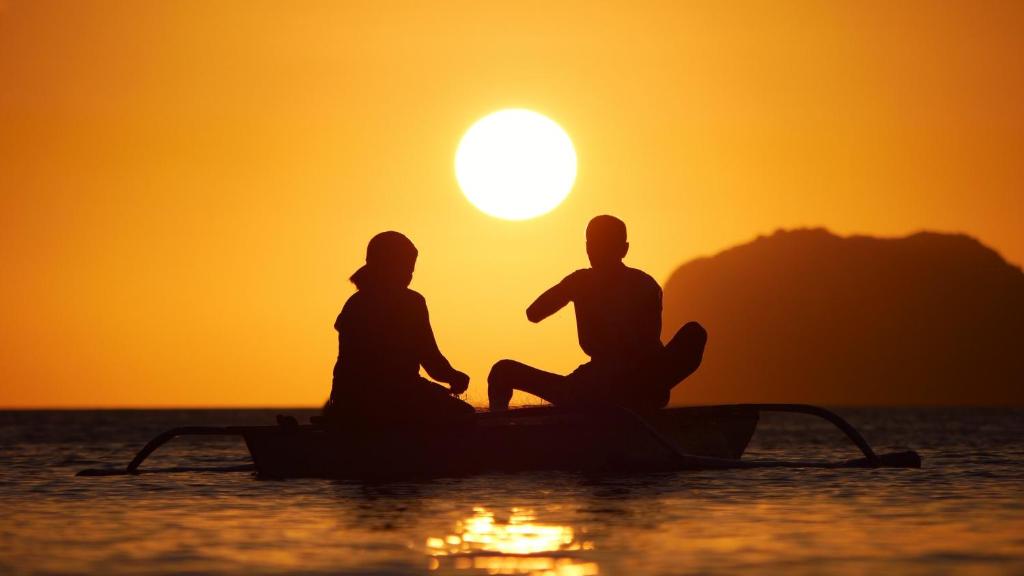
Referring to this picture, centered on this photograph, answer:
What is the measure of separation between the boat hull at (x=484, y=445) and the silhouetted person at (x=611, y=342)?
242 mm

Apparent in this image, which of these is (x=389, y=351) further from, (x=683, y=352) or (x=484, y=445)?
(x=683, y=352)

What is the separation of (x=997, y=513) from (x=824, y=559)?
11.9 feet

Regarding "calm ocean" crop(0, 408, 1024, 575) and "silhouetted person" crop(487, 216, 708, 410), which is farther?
"silhouetted person" crop(487, 216, 708, 410)

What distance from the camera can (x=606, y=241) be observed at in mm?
16031

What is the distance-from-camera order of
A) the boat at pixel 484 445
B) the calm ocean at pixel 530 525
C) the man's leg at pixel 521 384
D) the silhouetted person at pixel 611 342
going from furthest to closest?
the man's leg at pixel 521 384, the boat at pixel 484 445, the silhouetted person at pixel 611 342, the calm ocean at pixel 530 525

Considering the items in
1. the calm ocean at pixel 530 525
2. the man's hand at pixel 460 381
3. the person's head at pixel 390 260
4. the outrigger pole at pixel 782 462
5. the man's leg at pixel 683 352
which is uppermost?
the person's head at pixel 390 260

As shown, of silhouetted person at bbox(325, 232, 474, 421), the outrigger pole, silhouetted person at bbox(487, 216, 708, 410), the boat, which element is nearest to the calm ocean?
the outrigger pole

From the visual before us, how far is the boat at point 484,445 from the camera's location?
16.1 metres

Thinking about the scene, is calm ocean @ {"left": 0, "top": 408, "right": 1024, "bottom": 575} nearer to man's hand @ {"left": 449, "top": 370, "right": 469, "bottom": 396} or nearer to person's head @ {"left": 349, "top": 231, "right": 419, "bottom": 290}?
man's hand @ {"left": 449, "top": 370, "right": 469, "bottom": 396}

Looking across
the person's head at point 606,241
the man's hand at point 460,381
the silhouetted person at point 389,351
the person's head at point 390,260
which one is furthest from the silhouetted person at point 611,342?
the person's head at point 390,260

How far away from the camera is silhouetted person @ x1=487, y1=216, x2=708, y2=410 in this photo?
16016 mm

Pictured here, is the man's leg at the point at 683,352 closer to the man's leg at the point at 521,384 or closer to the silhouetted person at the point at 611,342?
the silhouetted person at the point at 611,342

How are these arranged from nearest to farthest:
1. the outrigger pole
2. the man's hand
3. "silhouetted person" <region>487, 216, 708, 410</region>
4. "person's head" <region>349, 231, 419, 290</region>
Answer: "person's head" <region>349, 231, 419, 290</region>
the man's hand
"silhouetted person" <region>487, 216, 708, 410</region>
the outrigger pole

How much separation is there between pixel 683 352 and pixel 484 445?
88.0 inches
